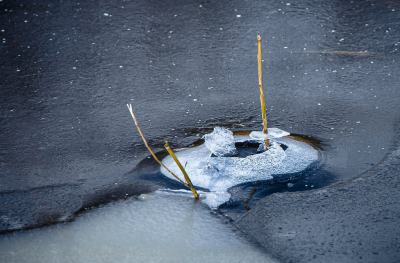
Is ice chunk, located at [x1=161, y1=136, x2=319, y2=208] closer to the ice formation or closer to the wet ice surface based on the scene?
the ice formation

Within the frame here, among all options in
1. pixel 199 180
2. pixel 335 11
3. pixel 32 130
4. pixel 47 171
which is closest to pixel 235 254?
pixel 199 180

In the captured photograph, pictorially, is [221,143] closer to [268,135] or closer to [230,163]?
[230,163]

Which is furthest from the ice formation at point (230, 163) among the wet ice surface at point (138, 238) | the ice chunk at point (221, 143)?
the wet ice surface at point (138, 238)

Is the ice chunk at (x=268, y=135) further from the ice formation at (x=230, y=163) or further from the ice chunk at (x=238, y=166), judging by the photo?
the ice chunk at (x=238, y=166)

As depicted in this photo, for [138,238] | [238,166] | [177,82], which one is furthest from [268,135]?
[177,82]

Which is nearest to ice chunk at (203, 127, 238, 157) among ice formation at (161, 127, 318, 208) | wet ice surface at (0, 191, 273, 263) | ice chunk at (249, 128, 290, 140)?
ice formation at (161, 127, 318, 208)

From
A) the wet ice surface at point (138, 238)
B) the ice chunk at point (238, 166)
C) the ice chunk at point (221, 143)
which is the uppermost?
the ice chunk at point (221, 143)

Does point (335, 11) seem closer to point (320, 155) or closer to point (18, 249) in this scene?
point (320, 155)
